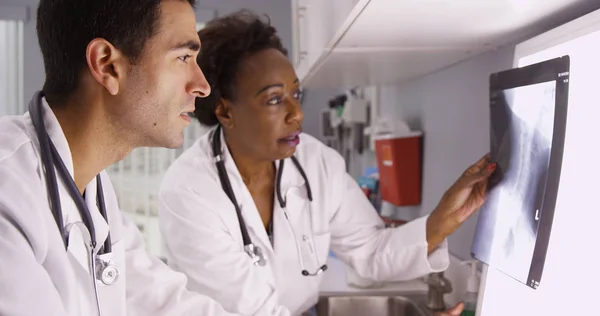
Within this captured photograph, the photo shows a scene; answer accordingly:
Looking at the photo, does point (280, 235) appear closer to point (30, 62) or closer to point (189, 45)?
point (189, 45)

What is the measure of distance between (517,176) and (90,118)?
2.30 feet

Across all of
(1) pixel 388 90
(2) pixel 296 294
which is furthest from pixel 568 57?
(1) pixel 388 90

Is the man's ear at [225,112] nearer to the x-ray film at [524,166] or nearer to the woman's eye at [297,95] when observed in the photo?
the woman's eye at [297,95]

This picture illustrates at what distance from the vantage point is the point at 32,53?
3768 mm

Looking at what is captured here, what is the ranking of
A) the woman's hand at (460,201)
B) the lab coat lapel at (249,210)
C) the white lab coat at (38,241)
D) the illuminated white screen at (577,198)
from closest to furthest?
the white lab coat at (38,241), the illuminated white screen at (577,198), the woman's hand at (460,201), the lab coat lapel at (249,210)

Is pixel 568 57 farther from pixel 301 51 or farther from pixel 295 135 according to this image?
pixel 301 51

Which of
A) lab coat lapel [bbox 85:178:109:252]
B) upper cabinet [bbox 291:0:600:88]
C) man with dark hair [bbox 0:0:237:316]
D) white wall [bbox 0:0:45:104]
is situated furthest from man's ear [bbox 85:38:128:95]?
white wall [bbox 0:0:45:104]

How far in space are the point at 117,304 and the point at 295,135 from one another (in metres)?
0.63

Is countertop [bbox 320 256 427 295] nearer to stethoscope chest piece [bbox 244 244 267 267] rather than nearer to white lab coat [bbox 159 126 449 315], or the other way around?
white lab coat [bbox 159 126 449 315]

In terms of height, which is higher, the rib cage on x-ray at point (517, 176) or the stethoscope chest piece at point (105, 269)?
the rib cage on x-ray at point (517, 176)

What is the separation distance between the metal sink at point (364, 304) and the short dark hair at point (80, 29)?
1.08 metres

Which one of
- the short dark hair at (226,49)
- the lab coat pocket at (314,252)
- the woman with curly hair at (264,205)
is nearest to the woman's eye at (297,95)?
the woman with curly hair at (264,205)

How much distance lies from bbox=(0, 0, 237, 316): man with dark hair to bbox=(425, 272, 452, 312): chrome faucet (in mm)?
885

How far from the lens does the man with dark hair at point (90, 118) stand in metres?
0.77
